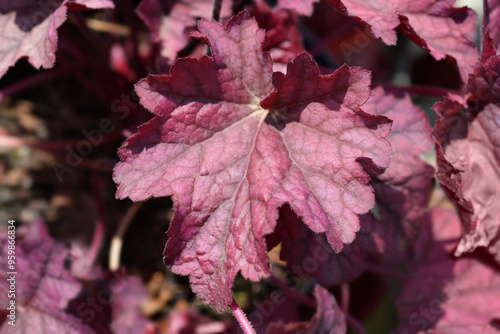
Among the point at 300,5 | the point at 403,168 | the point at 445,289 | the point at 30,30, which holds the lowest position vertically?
the point at 445,289

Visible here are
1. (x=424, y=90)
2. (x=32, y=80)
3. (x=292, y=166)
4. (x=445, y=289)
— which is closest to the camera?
(x=292, y=166)

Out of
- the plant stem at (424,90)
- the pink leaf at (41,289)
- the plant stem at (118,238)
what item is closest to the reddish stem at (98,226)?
the plant stem at (118,238)

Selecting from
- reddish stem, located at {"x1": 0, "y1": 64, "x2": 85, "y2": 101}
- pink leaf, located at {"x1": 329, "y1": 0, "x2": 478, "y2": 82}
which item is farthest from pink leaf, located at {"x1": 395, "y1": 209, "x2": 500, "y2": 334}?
reddish stem, located at {"x1": 0, "y1": 64, "x2": 85, "y2": 101}

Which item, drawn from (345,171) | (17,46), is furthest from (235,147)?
(17,46)

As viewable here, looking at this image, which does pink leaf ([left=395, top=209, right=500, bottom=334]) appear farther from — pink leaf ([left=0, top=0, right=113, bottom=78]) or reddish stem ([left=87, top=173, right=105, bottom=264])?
pink leaf ([left=0, top=0, right=113, bottom=78])

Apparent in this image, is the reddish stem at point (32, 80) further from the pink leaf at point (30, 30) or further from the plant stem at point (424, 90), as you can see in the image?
the plant stem at point (424, 90)

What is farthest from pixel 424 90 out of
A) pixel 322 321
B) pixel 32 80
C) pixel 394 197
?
pixel 32 80

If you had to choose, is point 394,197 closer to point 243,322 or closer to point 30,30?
point 243,322
